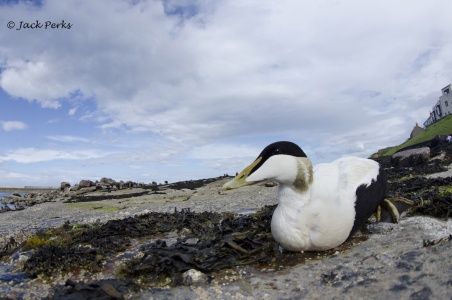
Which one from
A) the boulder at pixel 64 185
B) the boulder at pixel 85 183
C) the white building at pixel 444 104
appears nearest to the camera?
the boulder at pixel 85 183

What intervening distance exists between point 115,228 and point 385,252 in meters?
4.83

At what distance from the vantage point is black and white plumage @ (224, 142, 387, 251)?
4695mm

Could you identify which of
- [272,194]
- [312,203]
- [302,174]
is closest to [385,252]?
[312,203]

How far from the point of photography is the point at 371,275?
3732 millimetres

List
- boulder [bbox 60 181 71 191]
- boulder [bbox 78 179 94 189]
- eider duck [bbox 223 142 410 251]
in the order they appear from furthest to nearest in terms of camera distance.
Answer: boulder [bbox 60 181 71 191] < boulder [bbox 78 179 94 189] < eider duck [bbox 223 142 410 251]

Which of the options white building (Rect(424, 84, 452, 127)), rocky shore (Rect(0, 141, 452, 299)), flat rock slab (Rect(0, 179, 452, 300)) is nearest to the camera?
flat rock slab (Rect(0, 179, 452, 300))

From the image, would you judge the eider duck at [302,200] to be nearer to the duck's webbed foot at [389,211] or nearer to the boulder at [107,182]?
the duck's webbed foot at [389,211]

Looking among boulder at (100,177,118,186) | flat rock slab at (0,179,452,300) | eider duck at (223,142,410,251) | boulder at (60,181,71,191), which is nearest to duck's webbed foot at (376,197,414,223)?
flat rock slab at (0,179,452,300)

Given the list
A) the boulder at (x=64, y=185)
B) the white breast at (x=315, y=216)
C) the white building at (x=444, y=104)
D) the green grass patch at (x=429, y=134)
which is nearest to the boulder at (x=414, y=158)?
the white breast at (x=315, y=216)

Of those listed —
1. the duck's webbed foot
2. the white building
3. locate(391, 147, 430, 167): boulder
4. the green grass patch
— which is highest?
the white building

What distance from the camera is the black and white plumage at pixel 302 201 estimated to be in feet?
15.4

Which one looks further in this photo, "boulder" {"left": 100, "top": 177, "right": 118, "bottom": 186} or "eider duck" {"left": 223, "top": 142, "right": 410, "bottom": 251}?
"boulder" {"left": 100, "top": 177, "right": 118, "bottom": 186}

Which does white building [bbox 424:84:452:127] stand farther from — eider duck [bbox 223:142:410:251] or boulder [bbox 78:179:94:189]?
eider duck [bbox 223:142:410:251]

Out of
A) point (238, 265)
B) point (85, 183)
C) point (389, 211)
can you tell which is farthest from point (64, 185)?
point (389, 211)
